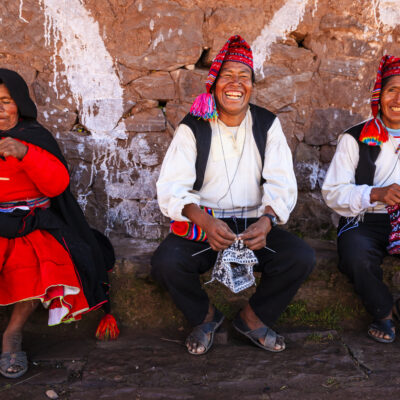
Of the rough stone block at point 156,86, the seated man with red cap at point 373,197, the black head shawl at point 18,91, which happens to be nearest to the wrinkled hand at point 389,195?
the seated man with red cap at point 373,197

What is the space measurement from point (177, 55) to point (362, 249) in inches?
72.8

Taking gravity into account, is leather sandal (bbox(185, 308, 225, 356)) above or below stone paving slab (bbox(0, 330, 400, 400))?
above

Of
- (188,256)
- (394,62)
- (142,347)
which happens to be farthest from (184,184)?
(394,62)

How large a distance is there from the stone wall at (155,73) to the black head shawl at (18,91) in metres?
0.74

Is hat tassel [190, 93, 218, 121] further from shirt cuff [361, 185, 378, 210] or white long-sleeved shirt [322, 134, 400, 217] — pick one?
shirt cuff [361, 185, 378, 210]

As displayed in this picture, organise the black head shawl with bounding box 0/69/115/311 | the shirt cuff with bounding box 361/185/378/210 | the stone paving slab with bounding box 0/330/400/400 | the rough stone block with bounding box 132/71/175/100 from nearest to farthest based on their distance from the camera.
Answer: the stone paving slab with bounding box 0/330/400/400
the black head shawl with bounding box 0/69/115/311
the shirt cuff with bounding box 361/185/378/210
the rough stone block with bounding box 132/71/175/100

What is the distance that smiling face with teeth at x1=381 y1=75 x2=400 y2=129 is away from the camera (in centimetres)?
288

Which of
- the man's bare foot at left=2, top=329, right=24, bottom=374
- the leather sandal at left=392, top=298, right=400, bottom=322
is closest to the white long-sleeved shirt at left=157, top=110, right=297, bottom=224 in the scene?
the leather sandal at left=392, top=298, right=400, bottom=322

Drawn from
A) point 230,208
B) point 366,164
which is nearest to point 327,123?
point 366,164

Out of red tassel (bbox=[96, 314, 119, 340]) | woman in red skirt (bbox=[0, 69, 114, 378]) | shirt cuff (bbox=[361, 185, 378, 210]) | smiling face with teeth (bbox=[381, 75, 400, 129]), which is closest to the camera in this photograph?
woman in red skirt (bbox=[0, 69, 114, 378])

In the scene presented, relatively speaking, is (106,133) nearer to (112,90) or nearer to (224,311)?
(112,90)

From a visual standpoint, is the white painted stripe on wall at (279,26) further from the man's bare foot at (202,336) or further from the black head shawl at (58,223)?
the man's bare foot at (202,336)

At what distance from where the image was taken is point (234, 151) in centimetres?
278

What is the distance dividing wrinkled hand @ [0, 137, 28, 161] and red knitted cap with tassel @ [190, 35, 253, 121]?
976 millimetres
